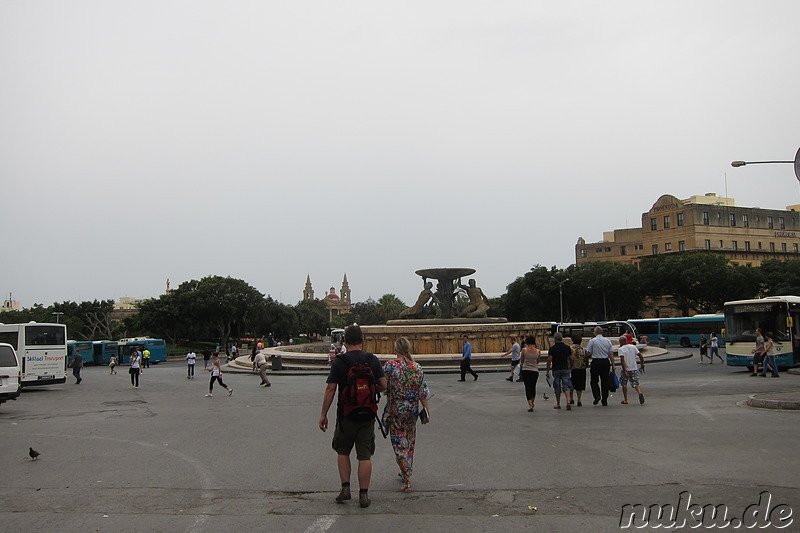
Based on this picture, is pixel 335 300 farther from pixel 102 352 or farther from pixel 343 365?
pixel 343 365

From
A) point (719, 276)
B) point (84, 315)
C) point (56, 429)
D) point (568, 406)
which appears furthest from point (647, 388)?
point (84, 315)

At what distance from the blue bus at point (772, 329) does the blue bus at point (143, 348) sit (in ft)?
129

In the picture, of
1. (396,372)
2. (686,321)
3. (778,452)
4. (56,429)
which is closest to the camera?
(396,372)

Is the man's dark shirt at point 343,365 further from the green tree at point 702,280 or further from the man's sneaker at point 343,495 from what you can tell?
the green tree at point 702,280

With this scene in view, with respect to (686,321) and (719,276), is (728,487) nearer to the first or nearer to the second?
(686,321)

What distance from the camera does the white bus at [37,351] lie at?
2202cm

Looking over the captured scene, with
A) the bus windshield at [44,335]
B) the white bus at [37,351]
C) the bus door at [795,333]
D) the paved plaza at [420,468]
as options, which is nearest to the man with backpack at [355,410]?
the paved plaza at [420,468]

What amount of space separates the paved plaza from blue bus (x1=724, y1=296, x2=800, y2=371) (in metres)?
9.26

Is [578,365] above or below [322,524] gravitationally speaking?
above

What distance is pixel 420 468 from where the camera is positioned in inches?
297

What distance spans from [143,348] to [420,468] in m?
45.6

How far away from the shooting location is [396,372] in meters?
6.68

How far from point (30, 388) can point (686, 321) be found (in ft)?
135

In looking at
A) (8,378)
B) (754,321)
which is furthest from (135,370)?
(754,321)
